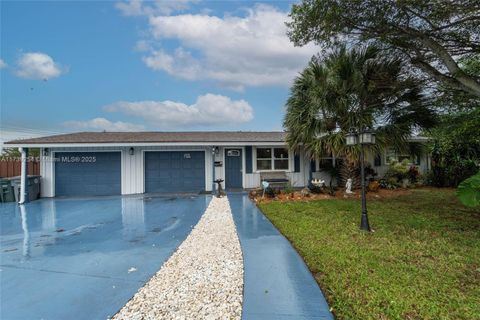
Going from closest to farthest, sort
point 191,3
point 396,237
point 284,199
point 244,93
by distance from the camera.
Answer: point 396,237
point 191,3
point 284,199
point 244,93

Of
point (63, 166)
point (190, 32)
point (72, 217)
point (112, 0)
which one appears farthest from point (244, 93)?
point (72, 217)

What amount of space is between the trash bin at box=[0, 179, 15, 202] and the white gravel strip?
392 inches

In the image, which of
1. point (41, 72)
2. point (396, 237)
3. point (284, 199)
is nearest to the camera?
point (396, 237)

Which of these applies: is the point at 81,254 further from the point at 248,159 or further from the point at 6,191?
the point at 6,191

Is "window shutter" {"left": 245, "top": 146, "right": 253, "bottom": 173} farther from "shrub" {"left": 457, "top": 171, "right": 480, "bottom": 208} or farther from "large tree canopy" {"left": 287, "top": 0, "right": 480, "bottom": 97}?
"shrub" {"left": 457, "top": 171, "right": 480, "bottom": 208}

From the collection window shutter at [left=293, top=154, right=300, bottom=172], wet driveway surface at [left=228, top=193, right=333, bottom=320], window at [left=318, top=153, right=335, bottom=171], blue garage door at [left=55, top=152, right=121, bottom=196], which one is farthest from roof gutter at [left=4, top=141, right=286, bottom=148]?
wet driveway surface at [left=228, top=193, right=333, bottom=320]

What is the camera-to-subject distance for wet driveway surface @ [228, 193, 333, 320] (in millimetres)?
2621

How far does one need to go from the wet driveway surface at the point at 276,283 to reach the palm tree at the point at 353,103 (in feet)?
17.1

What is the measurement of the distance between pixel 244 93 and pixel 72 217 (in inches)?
492

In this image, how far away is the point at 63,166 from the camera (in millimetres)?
11375

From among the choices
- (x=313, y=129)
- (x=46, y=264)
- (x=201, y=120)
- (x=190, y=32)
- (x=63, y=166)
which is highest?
(x=190, y=32)

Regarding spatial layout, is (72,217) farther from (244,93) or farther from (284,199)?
(244,93)

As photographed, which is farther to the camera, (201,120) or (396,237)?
(201,120)

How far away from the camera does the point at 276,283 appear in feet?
10.5
